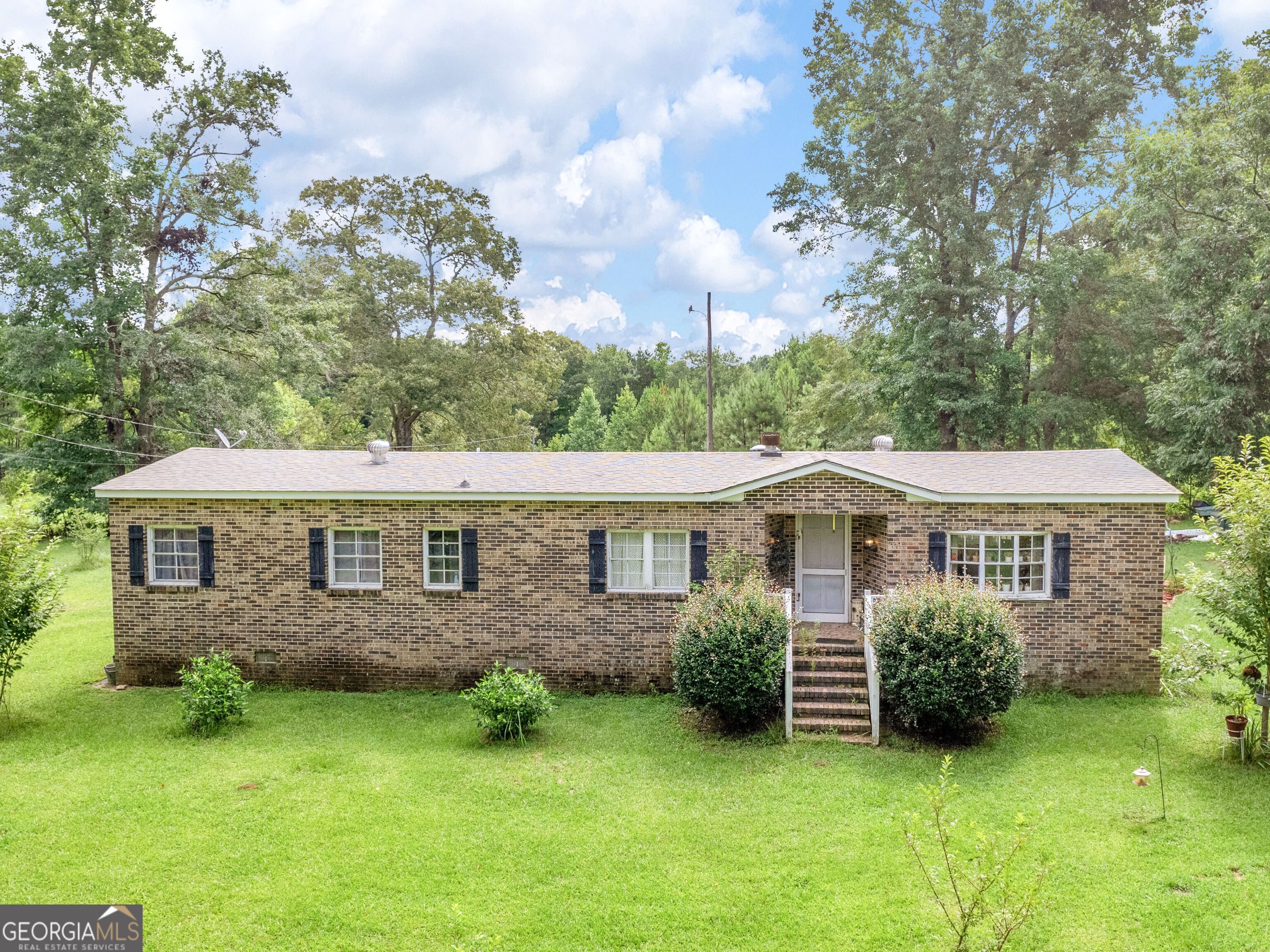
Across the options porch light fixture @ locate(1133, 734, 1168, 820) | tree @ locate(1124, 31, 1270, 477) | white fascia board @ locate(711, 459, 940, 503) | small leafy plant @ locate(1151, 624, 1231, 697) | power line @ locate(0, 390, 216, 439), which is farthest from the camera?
power line @ locate(0, 390, 216, 439)

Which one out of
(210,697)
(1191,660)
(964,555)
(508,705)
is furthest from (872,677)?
(210,697)

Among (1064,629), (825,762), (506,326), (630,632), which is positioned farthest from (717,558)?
(506,326)

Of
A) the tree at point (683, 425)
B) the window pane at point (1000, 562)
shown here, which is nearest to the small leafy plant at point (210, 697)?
the window pane at point (1000, 562)

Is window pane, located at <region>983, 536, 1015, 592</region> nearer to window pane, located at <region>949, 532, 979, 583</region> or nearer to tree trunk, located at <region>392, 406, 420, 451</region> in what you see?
window pane, located at <region>949, 532, 979, 583</region>

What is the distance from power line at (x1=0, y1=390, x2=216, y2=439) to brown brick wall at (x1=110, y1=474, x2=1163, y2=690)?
48.4 ft

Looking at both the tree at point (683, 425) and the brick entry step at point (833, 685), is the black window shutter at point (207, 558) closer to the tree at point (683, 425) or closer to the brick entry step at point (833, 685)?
the brick entry step at point (833, 685)

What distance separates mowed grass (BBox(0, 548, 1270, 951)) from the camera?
6891mm

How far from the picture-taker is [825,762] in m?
10.4

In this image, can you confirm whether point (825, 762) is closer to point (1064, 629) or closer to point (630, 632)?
point (630, 632)

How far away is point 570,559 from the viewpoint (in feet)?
44.9

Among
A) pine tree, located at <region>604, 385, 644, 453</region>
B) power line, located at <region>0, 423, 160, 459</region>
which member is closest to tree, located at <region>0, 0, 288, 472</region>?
power line, located at <region>0, 423, 160, 459</region>

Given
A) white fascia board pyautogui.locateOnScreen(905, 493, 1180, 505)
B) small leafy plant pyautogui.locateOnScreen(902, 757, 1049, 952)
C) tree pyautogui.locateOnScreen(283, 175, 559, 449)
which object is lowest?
small leafy plant pyautogui.locateOnScreen(902, 757, 1049, 952)

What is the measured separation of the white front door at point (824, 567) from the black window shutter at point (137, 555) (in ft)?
38.8

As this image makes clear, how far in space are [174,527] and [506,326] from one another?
22097mm
